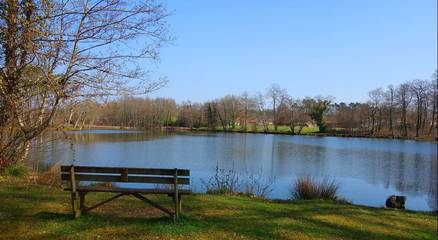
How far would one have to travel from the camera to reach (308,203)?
413 inches

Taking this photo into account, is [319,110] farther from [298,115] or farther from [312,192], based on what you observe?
[312,192]

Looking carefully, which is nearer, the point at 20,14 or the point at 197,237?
the point at 197,237

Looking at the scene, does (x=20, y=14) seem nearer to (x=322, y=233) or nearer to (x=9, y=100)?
(x=9, y=100)

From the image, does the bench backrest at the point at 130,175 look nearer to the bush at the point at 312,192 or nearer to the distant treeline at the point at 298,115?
the bush at the point at 312,192

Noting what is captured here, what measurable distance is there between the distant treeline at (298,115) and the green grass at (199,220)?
6529cm

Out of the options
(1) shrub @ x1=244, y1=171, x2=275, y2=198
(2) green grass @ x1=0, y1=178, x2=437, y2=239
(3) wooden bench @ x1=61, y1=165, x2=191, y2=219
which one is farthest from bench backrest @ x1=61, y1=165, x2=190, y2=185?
(1) shrub @ x1=244, y1=171, x2=275, y2=198

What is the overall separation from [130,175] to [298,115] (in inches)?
3460

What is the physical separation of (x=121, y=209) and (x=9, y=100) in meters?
3.44

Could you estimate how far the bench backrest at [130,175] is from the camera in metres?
6.71

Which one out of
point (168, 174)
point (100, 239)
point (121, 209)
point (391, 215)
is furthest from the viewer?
point (391, 215)

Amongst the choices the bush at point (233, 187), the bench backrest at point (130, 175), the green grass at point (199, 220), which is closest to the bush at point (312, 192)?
the bush at point (233, 187)

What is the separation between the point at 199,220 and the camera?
711cm

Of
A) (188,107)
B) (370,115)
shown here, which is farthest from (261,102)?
(370,115)

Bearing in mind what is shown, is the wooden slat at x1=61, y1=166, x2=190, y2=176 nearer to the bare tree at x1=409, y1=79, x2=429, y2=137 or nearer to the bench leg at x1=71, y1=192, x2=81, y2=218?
the bench leg at x1=71, y1=192, x2=81, y2=218
